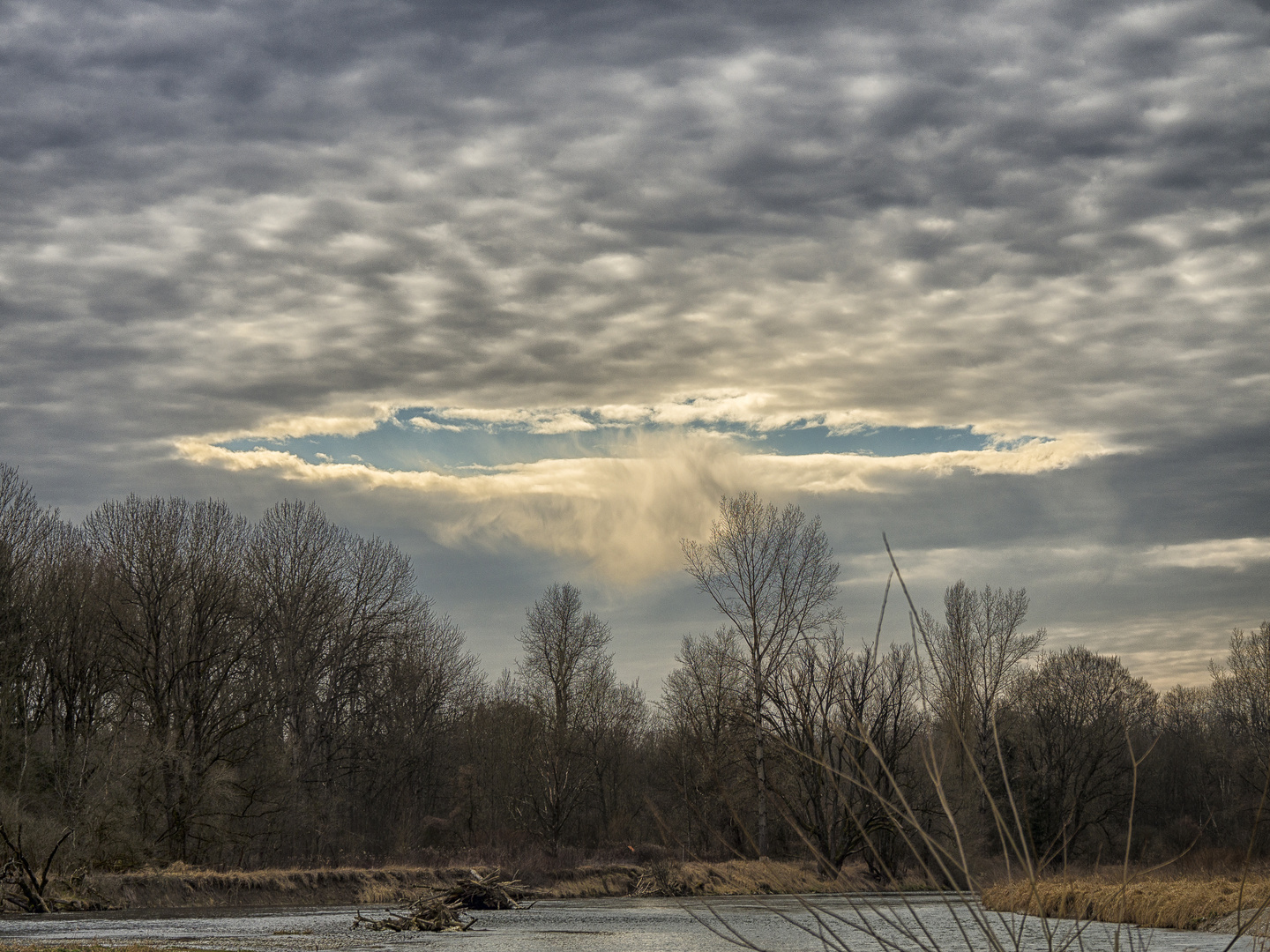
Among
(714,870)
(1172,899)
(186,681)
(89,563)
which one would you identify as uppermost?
(89,563)

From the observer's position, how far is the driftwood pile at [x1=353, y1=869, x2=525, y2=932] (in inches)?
1147

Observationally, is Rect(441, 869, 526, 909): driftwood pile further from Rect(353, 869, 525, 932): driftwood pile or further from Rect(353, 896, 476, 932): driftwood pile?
Rect(353, 896, 476, 932): driftwood pile

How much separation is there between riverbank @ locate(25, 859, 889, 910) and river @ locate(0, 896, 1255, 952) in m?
2.11

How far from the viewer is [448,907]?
30.4 metres

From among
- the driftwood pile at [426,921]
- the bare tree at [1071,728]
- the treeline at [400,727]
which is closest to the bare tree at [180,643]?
the treeline at [400,727]

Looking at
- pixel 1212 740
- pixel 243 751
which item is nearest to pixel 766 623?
pixel 243 751

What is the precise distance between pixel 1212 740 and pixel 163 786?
2713 inches

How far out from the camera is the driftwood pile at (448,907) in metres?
29.1

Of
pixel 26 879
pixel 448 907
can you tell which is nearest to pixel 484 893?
pixel 448 907

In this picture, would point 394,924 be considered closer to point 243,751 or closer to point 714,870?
point 714,870

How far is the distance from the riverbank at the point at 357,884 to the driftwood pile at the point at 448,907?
1.36 m

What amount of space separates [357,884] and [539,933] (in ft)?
62.1

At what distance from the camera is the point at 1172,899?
83.1ft

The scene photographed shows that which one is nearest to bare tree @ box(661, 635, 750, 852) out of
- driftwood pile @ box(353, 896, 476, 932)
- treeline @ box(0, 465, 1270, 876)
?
treeline @ box(0, 465, 1270, 876)
